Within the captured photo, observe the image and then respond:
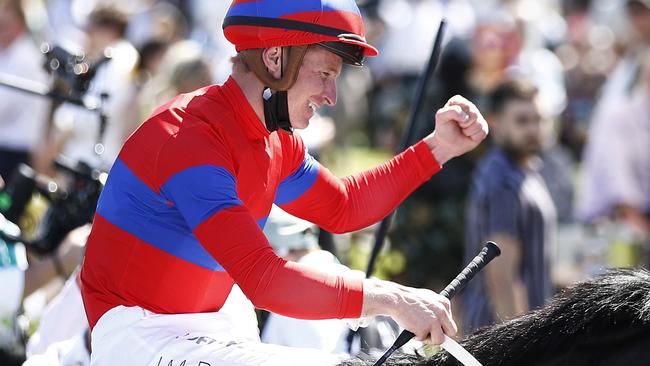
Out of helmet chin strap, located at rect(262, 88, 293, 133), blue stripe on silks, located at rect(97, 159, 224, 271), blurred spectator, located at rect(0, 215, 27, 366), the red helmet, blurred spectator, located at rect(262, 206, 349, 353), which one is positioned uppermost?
the red helmet

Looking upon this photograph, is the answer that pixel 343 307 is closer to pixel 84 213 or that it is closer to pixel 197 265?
pixel 197 265

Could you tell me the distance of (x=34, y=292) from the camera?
573cm

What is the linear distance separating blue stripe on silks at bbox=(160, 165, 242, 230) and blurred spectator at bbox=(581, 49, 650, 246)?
6.32m

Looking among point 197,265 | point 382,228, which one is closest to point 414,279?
point 382,228

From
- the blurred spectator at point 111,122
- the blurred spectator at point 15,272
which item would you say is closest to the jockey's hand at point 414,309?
the blurred spectator at point 15,272

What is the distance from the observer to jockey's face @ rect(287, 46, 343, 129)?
340 centimetres

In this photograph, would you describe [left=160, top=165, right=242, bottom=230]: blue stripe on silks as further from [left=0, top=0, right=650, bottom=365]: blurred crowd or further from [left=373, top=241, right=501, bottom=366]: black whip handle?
[left=0, top=0, right=650, bottom=365]: blurred crowd

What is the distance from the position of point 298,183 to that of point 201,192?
83 cm

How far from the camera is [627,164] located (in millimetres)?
9227

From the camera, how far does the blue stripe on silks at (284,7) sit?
10.9 feet

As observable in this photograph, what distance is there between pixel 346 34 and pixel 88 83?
2.46 metres

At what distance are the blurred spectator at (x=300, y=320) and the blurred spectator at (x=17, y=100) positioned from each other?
11.8 feet

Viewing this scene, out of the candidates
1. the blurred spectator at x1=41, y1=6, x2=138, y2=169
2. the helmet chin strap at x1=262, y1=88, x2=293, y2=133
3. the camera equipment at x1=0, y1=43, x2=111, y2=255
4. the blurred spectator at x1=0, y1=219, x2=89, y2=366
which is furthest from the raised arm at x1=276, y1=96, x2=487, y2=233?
the blurred spectator at x1=41, y1=6, x2=138, y2=169

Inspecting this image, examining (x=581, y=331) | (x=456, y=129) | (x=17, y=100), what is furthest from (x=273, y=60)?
(x=17, y=100)
